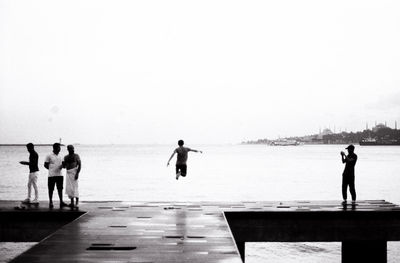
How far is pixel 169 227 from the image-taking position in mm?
11727

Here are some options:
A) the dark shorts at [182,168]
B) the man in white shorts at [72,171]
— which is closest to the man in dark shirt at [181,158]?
the dark shorts at [182,168]

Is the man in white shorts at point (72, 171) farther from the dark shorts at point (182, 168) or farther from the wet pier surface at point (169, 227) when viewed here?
the dark shorts at point (182, 168)

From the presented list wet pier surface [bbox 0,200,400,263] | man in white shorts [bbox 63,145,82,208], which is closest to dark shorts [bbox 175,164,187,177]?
wet pier surface [bbox 0,200,400,263]

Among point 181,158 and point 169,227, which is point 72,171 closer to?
point 181,158

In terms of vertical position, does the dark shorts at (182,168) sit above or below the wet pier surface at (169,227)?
above

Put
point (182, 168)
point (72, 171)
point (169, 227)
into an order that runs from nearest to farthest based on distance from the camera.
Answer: point (169, 227) < point (72, 171) < point (182, 168)

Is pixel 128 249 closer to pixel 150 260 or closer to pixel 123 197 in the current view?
pixel 150 260

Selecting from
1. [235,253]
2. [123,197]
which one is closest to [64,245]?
[235,253]

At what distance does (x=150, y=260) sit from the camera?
8.15 m

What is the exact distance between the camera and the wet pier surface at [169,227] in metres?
8.64

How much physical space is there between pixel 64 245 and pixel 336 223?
8.35 meters

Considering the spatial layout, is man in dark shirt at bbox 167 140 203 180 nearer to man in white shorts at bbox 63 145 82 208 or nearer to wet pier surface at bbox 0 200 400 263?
wet pier surface at bbox 0 200 400 263

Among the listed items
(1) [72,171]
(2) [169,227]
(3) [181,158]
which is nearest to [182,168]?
(3) [181,158]

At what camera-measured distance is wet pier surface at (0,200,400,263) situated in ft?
28.3
